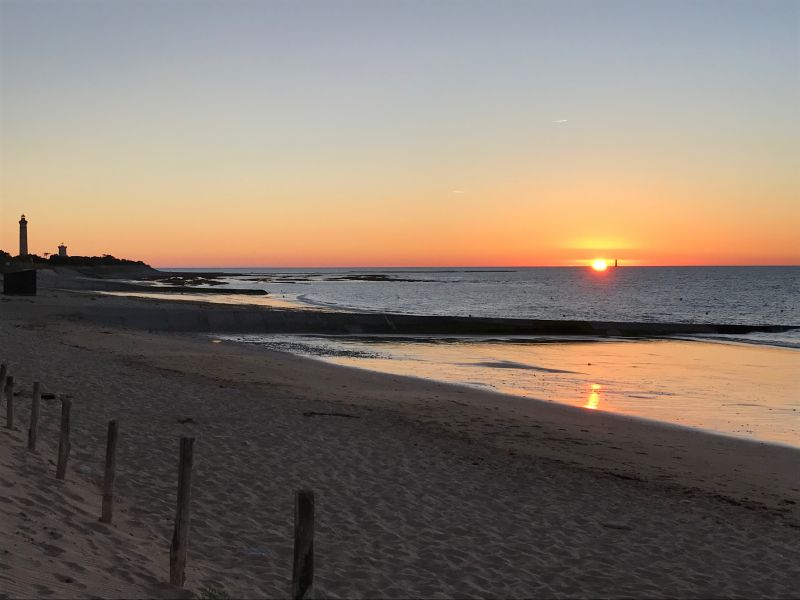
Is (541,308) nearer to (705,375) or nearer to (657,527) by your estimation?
(705,375)

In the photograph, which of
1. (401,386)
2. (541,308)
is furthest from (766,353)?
(541,308)

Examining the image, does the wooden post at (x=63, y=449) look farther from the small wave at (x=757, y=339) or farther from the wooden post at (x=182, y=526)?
the small wave at (x=757, y=339)

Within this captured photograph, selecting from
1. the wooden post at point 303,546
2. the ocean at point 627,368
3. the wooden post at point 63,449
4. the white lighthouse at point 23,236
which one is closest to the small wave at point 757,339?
the ocean at point 627,368

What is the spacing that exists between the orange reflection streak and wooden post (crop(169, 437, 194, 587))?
50.9ft

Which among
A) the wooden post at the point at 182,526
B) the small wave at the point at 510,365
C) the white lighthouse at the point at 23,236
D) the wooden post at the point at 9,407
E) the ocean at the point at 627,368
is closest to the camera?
the wooden post at the point at 182,526

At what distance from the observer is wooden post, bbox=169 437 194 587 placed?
7078 millimetres

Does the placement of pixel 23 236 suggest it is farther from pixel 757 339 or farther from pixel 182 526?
pixel 182 526

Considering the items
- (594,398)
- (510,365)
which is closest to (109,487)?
(594,398)

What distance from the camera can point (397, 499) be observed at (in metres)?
11.2

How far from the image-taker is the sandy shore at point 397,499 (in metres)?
8.02

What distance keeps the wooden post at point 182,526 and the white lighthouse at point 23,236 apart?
107 meters

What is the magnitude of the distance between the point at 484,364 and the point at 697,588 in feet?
75.9

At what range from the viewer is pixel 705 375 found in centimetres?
2928

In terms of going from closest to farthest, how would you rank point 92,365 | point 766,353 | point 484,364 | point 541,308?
point 92,365 < point 484,364 < point 766,353 < point 541,308
